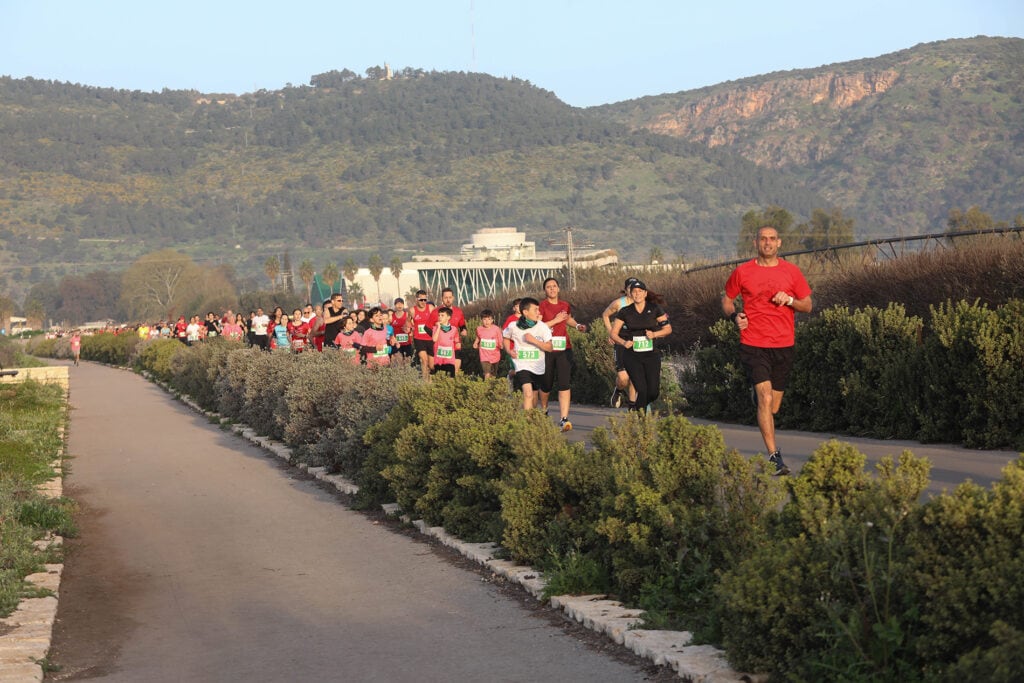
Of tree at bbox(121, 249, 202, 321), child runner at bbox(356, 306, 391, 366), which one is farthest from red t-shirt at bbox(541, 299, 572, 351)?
tree at bbox(121, 249, 202, 321)

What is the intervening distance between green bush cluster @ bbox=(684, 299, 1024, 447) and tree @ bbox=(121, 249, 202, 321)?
165 m

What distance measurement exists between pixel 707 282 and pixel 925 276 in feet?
36.1

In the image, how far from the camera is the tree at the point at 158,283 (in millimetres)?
177750

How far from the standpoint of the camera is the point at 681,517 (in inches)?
271

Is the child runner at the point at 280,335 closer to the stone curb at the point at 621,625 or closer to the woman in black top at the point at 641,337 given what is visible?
the woman in black top at the point at 641,337

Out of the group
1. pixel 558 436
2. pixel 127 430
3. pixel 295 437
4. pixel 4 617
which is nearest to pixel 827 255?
pixel 127 430

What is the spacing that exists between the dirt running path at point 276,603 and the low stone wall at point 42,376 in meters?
19.3

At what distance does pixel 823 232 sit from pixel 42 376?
106656 mm

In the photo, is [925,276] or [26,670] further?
[925,276]

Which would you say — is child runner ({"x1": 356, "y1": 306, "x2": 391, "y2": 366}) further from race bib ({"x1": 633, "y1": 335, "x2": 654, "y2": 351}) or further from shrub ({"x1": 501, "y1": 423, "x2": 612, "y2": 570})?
shrub ({"x1": 501, "y1": 423, "x2": 612, "y2": 570})

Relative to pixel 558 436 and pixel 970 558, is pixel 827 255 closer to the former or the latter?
pixel 558 436

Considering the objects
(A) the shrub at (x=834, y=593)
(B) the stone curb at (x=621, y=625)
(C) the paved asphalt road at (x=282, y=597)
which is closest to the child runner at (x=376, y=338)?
(C) the paved asphalt road at (x=282, y=597)

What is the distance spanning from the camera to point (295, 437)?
16.2 m

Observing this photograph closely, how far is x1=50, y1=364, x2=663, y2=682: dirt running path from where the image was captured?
21.4ft
